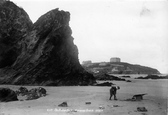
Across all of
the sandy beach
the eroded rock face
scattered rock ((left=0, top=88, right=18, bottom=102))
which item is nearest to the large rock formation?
the eroded rock face

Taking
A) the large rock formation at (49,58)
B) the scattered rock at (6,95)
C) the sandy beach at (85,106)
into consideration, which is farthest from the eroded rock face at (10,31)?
the sandy beach at (85,106)

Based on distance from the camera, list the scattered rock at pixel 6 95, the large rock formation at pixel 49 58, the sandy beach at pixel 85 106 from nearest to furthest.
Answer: the sandy beach at pixel 85 106 < the scattered rock at pixel 6 95 < the large rock formation at pixel 49 58

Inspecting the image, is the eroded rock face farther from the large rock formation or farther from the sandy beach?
the sandy beach

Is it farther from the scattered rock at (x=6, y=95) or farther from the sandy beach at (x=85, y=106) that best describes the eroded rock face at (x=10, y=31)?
the sandy beach at (x=85, y=106)

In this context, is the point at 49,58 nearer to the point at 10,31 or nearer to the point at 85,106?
the point at 10,31

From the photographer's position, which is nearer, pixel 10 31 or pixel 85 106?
pixel 85 106

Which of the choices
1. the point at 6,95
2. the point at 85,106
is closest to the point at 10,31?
the point at 6,95

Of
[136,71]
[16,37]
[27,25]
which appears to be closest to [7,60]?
[16,37]

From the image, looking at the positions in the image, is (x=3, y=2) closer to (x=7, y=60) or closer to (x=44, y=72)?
(x=7, y=60)
